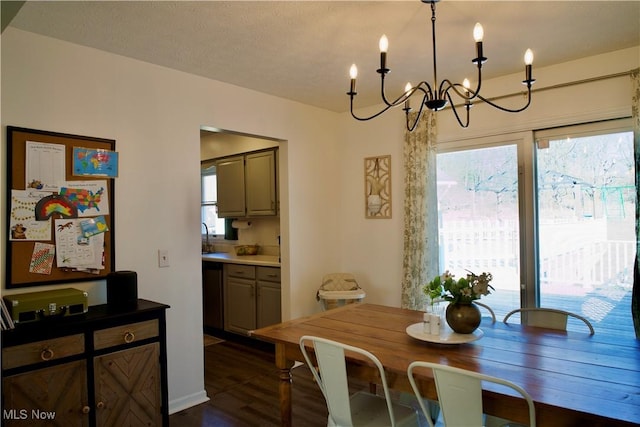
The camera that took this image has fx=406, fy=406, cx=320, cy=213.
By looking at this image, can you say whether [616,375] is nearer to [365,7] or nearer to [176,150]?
[365,7]

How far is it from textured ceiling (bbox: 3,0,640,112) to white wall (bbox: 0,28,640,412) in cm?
15

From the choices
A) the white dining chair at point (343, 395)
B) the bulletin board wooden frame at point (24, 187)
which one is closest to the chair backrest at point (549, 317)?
the white dining chair at point (343, 395)

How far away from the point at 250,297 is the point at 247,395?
1.26 metres

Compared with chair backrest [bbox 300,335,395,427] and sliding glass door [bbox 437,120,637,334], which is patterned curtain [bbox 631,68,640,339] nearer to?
sliding glass door [bbox 437,120,637,334]

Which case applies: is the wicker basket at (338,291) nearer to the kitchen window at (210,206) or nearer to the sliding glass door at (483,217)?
the sliding glass door at (483,217)

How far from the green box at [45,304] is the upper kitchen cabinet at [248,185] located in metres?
2.38

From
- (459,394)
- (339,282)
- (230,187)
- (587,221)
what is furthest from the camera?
(230,187)

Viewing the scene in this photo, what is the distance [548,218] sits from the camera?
3160mm

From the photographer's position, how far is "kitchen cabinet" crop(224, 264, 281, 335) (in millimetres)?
4098

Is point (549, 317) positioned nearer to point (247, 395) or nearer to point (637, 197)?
point (637, 197)

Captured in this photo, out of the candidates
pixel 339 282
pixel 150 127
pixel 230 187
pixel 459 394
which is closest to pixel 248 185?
pixel 230 187

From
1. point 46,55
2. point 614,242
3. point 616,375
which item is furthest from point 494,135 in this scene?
point 46,55

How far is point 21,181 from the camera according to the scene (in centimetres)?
230
